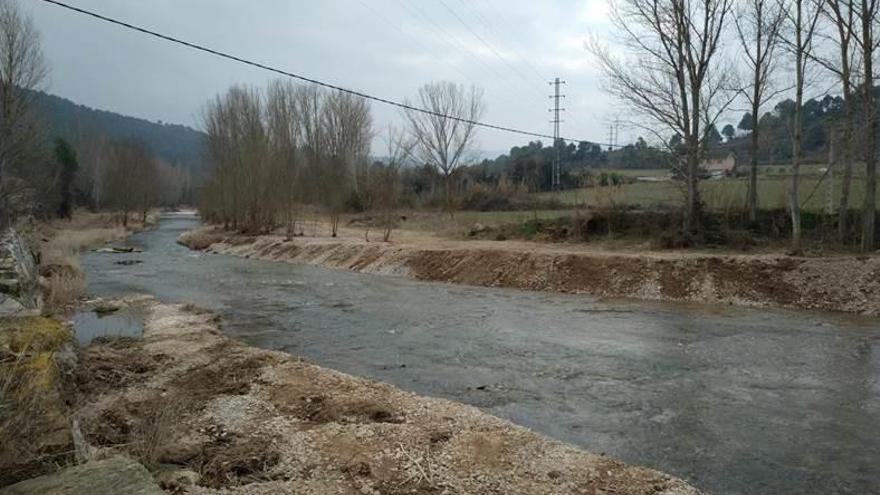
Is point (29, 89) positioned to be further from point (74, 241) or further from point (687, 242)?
point (687, 242)

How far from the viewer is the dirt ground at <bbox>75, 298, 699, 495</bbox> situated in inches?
243

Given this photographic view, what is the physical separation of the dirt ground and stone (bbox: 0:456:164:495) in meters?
0.92

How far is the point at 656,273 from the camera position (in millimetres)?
20547

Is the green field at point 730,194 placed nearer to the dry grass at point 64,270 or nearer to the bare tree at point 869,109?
the bare tree at point 869,109

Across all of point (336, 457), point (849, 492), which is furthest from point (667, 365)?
point (336, 457)

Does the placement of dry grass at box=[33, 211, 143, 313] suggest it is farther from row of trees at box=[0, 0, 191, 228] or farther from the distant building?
the distant building

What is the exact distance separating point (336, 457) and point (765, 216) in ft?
80.0

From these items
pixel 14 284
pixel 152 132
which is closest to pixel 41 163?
pixel 14 284

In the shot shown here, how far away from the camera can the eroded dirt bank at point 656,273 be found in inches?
693

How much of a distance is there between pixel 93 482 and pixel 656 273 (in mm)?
18644

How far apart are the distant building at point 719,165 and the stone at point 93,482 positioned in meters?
28.0

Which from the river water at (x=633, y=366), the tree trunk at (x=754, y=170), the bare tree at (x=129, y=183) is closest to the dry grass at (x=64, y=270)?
the river water at (x=633, y=366)

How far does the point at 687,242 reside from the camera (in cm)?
2519

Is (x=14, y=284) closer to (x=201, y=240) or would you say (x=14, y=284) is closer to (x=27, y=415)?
(x=27, y=415)
